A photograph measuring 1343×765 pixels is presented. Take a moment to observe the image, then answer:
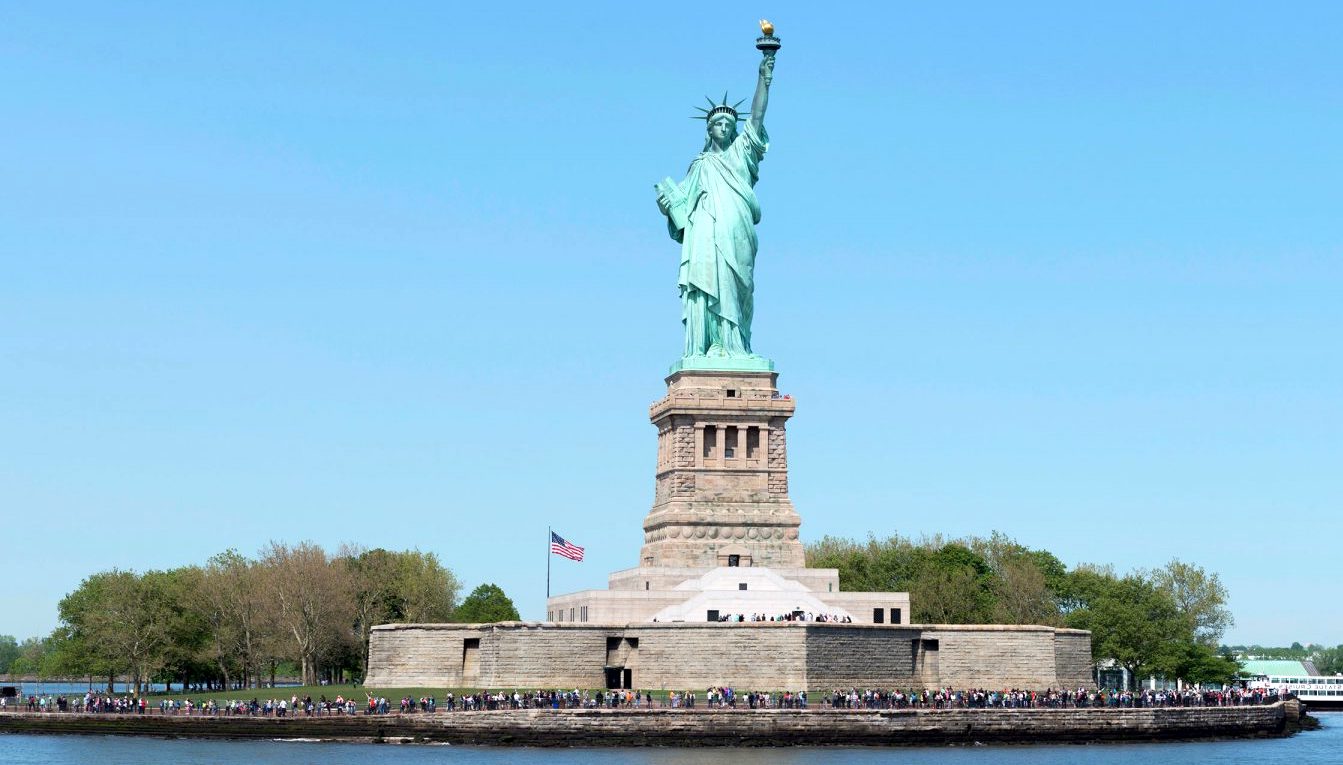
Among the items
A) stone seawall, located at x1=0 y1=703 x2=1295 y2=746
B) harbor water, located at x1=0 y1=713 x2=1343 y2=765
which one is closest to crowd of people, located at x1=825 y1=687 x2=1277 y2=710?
stone seawall, located at x1=0 y1=703 x2=1295 y2=746

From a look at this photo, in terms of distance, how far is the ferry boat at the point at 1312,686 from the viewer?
11725 cm

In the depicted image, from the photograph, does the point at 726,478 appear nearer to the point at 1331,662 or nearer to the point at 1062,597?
the point at 1062,597

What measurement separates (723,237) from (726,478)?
9.64 m

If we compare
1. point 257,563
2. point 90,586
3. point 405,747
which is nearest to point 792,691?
point 405,747

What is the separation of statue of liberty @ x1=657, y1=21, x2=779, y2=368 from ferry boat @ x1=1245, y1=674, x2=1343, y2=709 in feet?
163

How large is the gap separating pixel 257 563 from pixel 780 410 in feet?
97.8

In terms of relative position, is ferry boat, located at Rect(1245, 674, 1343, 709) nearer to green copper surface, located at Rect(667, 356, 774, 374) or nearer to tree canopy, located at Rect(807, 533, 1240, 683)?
tree canopy, located at Rect(807, 533, 1240, 683)

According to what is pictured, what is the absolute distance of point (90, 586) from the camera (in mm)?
99062

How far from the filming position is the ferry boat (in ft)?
385

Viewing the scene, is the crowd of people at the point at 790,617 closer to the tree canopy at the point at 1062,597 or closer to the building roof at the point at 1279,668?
the tree canopy at the point at 1062,597

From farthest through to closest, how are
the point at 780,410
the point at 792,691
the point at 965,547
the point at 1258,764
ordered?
Answer: the point at 965,547 < the point at 780,410 < the point at 792,691 < the point at 1258,764

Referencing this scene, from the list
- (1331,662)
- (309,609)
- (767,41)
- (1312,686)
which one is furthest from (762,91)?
(1331,662)

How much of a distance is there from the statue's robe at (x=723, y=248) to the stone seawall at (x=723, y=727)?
1983cm

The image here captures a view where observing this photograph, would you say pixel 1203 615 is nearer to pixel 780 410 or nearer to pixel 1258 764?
pixel 780 410
